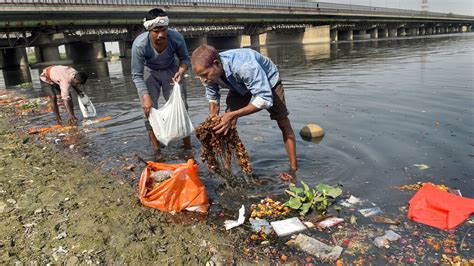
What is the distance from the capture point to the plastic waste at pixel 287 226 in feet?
10.4

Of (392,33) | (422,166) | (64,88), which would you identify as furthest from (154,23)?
(392,33)

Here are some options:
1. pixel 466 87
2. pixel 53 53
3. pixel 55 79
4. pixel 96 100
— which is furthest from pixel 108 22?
pixel 466 87

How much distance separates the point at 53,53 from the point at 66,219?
4066 cm

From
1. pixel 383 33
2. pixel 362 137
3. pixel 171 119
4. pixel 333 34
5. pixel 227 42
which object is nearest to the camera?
pixel 171 119

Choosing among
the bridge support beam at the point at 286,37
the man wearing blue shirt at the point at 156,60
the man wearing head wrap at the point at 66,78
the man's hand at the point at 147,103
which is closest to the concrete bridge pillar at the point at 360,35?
the bridge support beam at the point at 286,37

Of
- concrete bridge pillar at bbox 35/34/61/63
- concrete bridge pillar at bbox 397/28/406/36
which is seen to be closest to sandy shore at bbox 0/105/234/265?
concrete bridge pillar at bbox 35/34/61/63

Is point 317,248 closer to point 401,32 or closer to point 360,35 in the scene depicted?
point 360,35

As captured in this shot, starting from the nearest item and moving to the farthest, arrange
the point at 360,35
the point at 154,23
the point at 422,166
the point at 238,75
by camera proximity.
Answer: the point at 238,75 → the point at 422,166 → the point at 154,23 → the point at 360,35

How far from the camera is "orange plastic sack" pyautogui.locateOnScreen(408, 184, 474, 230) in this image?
312 cm

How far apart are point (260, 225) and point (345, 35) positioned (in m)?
77.9

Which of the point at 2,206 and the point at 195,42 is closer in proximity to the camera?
the point at 2,206

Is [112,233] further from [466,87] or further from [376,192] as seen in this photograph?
[466,87]

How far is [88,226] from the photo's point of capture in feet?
10.9

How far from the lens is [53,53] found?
126 feet
